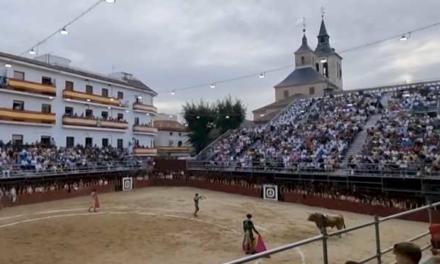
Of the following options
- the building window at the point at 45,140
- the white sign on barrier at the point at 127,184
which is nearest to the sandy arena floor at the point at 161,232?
the white sign on barrier at the point at 127,184

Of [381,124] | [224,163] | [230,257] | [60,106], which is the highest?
[60,106]

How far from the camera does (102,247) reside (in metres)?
17.6

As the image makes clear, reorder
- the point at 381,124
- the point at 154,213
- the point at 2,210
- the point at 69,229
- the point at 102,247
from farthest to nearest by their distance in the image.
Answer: the point at 381,124 → the point at 2,210 → the point at 154,213 → the point at 69,229 → the point at 102,247

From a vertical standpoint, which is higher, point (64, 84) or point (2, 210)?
point (64, 84)

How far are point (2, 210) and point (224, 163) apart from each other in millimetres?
20248

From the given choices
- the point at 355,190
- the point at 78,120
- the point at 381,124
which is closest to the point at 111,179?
the point at 78,120

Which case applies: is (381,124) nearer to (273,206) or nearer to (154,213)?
(273,206)

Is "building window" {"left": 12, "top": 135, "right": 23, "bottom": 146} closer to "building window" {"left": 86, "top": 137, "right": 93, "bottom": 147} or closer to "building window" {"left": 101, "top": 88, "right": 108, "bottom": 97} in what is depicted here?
"building window" {"left": 86, "top": 137, "right": 93, "bottom": 147}

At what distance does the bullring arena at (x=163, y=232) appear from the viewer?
639 inches

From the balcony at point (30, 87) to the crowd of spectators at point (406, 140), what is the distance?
30.1 meters

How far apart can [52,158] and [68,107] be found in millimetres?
9416

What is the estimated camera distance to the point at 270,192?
3441 centimetres

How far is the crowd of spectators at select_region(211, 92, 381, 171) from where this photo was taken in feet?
118

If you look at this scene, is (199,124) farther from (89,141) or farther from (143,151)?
(89,141)
